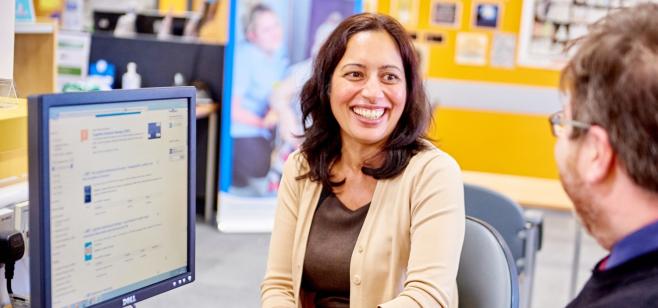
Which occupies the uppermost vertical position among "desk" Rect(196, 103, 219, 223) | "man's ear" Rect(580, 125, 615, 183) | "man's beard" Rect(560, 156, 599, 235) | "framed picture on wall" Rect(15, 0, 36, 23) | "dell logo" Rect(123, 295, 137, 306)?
"framed picture on wall" Rect(15, 0, 36, 23)

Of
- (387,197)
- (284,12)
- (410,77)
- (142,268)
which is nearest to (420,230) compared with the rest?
(387,197)

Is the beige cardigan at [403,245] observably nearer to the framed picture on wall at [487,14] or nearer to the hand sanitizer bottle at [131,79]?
the hand sanitizer bottle at [131,79]

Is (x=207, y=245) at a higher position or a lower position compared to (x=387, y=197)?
lower

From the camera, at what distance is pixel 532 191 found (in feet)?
11.1

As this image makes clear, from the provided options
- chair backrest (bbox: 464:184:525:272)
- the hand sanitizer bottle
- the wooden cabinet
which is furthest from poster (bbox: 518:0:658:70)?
the wooden cabinet

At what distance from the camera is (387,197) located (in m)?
1.79

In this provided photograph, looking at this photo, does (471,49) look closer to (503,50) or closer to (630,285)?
(503,50)

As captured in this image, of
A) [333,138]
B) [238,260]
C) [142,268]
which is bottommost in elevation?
[238,260]

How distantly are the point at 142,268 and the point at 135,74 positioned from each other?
359 centimetres

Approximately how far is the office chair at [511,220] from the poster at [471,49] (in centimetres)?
302

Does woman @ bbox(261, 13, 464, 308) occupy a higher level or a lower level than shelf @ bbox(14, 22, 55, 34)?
lower

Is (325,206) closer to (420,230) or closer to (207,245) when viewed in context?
(420,230)

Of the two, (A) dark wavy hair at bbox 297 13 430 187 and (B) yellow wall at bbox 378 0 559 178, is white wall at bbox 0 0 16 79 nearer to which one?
(A) dark wavy hair at bbox 297 13 430 187

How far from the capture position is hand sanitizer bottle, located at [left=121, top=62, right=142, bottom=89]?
476 centimetres
